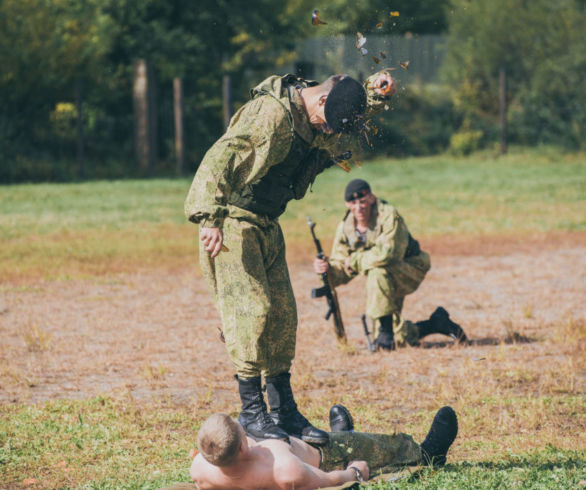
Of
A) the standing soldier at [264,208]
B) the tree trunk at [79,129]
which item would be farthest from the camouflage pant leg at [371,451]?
the tree trunk at [79,129]

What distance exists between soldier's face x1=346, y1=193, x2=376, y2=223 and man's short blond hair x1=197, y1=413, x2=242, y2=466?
4.27m

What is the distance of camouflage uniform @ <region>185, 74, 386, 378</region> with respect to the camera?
4.65m

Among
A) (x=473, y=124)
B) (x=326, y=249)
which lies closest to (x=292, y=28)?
(x=473, y=124)

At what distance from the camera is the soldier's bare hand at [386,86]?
5309 millimetres

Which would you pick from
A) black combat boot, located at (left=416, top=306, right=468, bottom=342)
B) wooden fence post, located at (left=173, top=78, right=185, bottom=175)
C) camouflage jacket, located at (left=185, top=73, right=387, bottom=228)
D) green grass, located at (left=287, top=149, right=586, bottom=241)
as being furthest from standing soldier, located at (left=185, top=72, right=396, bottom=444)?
wooden fence post, located at (left=173, top=78, right=185, bottom=175)

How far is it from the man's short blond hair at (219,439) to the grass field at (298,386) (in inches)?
34.4

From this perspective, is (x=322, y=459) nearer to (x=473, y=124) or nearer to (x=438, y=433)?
(x=438, y=433)

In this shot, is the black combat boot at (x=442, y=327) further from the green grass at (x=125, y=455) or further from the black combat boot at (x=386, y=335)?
the green grass at (x=125, y=455)

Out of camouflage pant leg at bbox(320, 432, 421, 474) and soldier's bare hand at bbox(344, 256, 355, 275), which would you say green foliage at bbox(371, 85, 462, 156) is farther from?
camouflage pant leg at bbox(320, 432, 421, 474)

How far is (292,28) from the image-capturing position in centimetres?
3083

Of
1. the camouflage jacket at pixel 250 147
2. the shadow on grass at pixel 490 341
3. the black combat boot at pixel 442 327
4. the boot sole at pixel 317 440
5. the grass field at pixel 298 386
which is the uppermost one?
the camouflage jacket at pixel 250 147

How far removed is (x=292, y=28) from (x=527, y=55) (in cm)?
779

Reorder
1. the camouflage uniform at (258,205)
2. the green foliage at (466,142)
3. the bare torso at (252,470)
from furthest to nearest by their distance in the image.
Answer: the green foliage at (466,142) < the camouflage uniform at (258,205) < the bare torso at (252,470)

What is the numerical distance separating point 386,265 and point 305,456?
3636 mm
